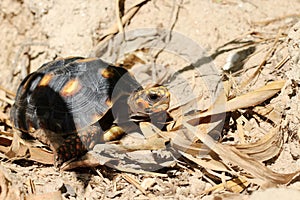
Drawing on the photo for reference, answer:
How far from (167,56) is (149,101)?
111 cm

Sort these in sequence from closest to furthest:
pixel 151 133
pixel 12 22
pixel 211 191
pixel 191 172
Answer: pixel 211 191 → pixel 191 172 → pixel 151 133 → pixel 12 22

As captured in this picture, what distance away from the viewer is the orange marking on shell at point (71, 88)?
3.67 metres

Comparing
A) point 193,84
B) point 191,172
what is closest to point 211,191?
point 191,172

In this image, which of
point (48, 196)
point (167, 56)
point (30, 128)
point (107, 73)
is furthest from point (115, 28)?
point (48, 196)

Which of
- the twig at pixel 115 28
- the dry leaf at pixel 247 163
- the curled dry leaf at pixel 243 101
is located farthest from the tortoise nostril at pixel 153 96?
the twig at pixel 115 28

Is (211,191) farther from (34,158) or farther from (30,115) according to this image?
(30,115)

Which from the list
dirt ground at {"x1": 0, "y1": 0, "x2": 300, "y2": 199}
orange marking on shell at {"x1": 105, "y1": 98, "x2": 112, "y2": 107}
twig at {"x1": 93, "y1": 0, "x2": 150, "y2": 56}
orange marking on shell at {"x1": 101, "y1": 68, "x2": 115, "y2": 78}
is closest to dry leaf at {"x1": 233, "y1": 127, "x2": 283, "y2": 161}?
dirt ground at {"x1": 0, "y1": 0, "x2": 300, "y2": 199}

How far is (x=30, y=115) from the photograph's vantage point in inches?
149

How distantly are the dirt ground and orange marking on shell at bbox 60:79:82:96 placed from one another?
580 millimetres

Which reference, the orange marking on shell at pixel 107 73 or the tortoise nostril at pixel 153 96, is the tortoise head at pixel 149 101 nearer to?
the tortoise nostril at pixel 153 96

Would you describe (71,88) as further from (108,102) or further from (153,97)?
(153,97)

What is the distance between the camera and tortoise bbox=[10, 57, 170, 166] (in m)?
3.56

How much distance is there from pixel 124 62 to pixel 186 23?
0.68 m

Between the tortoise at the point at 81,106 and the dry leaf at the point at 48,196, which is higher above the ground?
the tortoise at the point at 81,106
